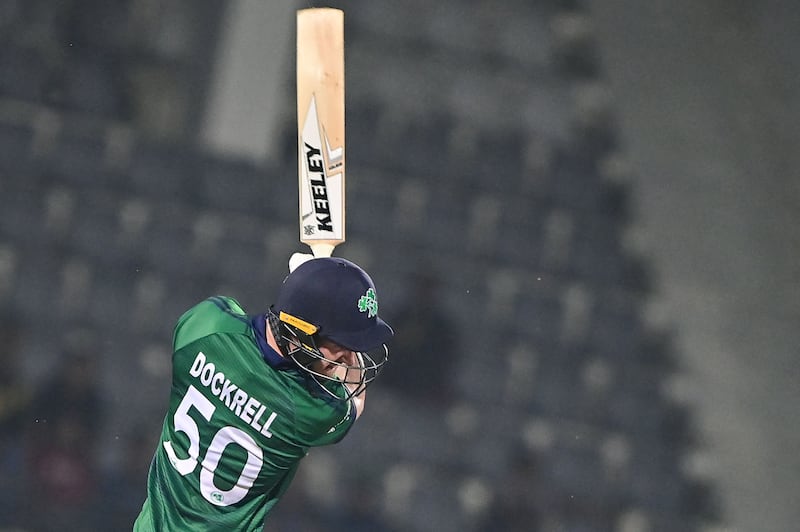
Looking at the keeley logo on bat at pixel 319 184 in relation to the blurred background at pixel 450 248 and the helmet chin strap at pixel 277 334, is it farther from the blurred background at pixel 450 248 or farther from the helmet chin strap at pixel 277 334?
the blurred background at pixel 450 248

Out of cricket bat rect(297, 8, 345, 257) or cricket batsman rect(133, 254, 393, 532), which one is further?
cricket bat rect(297, 8, 345, 257)

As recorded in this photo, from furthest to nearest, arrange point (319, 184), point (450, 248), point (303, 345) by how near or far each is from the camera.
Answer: point (450, 248) → point (319, 184) → point (303, 345)

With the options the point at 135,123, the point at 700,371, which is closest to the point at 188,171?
the point at 135,123

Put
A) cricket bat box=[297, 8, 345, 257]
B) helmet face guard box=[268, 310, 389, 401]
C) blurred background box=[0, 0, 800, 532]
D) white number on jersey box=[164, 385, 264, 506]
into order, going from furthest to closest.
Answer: blurred background box=[0, 0, 800, 532] → cricket bat box=[297, 8, 345, 257] → white number on jersey box=[164, 385, 264, 506] → helmet face guard box=[268, 310, 389, 401]

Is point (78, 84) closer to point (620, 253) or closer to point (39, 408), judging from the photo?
point (39, 408)

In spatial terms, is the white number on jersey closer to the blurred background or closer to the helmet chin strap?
the helmet chin strap

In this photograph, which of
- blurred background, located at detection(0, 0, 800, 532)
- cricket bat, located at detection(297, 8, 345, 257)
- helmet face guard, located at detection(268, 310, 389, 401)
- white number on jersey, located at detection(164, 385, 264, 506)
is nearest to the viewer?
helmet face guard, located at detection(268, 310, 389, 401)

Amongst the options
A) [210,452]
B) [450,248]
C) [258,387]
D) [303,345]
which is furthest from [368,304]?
[450,248]

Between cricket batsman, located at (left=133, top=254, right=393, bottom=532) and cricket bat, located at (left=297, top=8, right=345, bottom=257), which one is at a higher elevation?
cricket bat, located at (left=297, top=8, right=345, bottom=257)

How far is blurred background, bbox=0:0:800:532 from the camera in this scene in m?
4.28

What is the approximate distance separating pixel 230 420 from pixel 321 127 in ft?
2.63

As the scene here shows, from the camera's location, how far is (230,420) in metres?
1.99

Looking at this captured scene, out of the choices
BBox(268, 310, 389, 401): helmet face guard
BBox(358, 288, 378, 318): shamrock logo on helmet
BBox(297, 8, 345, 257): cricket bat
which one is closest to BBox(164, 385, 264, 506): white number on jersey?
BBox(268, 310, 389, 401): helmet face guard

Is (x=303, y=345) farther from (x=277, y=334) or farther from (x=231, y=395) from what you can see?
(x=231, y=395)
